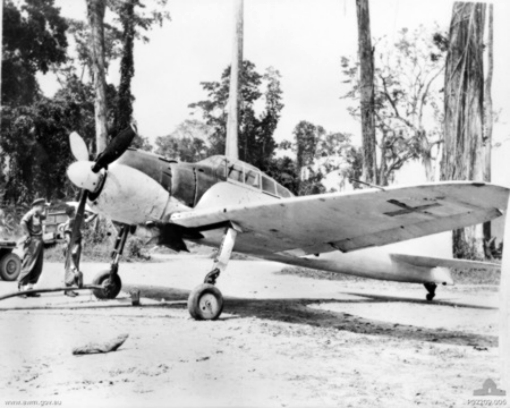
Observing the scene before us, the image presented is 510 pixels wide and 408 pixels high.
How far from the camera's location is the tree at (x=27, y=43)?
9.16 ft

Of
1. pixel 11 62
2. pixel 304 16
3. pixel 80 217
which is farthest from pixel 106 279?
pixel 304 16

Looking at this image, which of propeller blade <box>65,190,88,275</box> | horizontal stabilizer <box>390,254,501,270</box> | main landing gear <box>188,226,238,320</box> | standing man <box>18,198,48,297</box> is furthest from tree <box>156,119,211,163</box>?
horizontal stabilizer <box>390,254,501,270</box>

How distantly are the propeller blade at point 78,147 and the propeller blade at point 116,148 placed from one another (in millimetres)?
117

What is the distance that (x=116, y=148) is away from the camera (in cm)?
378

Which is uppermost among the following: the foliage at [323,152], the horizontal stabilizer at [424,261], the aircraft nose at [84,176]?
the foliage at [323,152]

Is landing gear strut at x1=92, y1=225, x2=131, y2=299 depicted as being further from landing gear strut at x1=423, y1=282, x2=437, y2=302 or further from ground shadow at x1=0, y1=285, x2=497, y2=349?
landing gear strut at x1=423, y1=282, x2=437, y2=302

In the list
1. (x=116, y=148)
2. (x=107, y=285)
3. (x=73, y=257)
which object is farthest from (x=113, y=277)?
(x=116, y=148)

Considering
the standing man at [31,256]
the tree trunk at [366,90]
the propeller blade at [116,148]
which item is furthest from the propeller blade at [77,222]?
the tree trunk at [366,90]

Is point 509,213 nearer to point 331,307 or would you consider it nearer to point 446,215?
point 446,215

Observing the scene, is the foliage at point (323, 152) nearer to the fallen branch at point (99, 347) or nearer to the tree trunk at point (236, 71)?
the tree trunk at point (236, 71)

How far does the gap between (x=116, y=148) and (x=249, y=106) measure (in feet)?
3.29

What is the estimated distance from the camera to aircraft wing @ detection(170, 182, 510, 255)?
124 inches

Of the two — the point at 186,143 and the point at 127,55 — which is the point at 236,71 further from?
the point at 186,143

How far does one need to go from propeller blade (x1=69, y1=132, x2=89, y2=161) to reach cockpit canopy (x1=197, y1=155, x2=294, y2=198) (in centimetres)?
95
